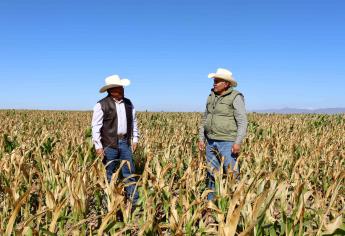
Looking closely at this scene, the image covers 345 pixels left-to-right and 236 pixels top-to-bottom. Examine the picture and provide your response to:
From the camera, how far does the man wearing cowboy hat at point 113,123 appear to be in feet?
15.4

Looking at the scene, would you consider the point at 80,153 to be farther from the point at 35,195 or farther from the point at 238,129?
the point at 238,129

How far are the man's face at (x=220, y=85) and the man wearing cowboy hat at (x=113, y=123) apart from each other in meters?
1.17

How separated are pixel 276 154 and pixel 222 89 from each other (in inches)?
91.8

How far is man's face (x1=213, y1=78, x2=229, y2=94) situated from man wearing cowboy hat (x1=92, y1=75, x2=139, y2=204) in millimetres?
1168

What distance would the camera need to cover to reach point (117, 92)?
186 inches

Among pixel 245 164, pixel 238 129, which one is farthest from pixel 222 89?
pixel 245 164

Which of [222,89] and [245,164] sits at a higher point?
[222,89]

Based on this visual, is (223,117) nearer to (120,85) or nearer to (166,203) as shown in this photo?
(120,85)

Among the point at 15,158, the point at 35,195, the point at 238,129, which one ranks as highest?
the point at 238,129

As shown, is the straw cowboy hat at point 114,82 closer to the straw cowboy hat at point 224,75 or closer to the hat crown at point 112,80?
the hat crown at point 112,80

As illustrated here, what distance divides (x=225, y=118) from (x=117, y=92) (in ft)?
4.87

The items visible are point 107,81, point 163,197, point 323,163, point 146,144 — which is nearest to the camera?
point 163,197

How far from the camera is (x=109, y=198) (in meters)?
3.63

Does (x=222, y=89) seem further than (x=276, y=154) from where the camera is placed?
Answer: No
